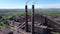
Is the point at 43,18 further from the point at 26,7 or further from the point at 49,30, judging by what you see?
the point at 26,7

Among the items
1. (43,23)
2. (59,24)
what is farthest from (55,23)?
(43,23)

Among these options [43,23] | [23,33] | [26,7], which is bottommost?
[23,33]

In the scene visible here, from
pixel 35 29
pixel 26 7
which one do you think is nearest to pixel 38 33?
pixel 35 29

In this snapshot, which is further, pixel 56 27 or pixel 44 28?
pixel 56 27

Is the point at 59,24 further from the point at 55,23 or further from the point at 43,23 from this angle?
the point at 43,23

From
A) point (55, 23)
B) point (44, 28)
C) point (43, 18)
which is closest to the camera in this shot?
point (44, 28)

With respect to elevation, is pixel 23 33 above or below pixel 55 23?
below

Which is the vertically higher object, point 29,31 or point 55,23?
point 55,23

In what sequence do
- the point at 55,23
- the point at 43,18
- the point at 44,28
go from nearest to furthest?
1. the point at 44,28
2. the point at 55,23
3. the point at 43,18

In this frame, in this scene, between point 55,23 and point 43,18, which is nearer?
point 55,23
